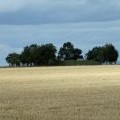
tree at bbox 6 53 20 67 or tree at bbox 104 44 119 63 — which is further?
tree at bbox 104 44 119 63

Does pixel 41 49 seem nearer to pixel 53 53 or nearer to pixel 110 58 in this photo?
pixel 53 53

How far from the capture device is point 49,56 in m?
178

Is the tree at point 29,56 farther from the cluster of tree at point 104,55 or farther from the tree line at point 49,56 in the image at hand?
the cluster of tree at point 104,55

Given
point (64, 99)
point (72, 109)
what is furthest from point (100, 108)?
point (64, 99)

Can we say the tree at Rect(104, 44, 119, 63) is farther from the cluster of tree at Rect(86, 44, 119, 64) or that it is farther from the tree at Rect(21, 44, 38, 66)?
the tree at Rect(21, 44, 38, 66)

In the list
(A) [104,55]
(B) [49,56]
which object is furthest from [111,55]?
(B) [49,56]

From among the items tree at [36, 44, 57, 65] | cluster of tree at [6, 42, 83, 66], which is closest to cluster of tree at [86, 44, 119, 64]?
cluster of tree at [6, 42, 83, 66]

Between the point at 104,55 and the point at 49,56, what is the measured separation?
23.4m

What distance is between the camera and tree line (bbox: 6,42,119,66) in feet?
589

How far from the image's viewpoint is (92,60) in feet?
602

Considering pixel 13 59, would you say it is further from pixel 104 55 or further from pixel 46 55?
pixel 104 55

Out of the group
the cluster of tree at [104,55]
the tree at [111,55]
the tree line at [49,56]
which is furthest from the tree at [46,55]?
the tree at [111,55]

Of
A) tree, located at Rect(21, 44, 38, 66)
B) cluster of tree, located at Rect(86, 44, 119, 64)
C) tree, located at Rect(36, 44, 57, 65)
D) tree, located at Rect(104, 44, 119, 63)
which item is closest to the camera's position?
tree, located at Rect(36, 44, 57, 65)

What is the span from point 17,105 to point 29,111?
7.65 ft
